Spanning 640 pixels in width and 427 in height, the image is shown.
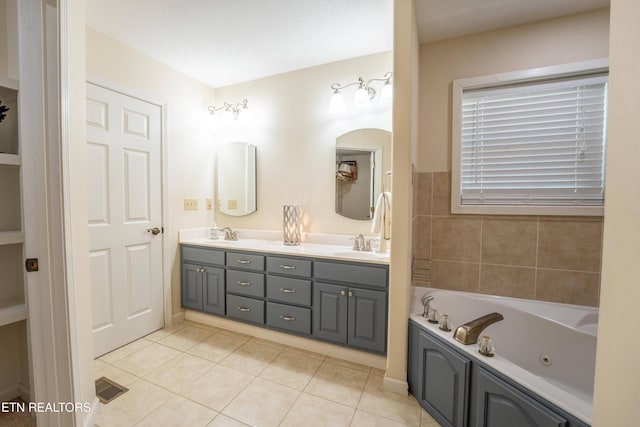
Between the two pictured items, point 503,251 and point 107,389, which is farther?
point 503,251

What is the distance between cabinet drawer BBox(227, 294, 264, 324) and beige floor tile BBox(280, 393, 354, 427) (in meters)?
0.81

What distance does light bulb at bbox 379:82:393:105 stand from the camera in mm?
2168

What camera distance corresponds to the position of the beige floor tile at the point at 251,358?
1.89m

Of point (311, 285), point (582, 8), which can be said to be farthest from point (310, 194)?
point (582, 8)

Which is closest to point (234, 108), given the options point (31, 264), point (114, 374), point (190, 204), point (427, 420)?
point (190, 204)

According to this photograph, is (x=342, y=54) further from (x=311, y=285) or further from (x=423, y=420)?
(x=423, y=420)

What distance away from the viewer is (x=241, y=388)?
5.49ft

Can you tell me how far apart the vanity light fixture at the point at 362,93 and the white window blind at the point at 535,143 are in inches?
23.0

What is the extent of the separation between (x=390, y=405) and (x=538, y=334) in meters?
1.02

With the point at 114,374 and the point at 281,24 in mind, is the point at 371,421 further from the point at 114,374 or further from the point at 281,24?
the point at 281,24

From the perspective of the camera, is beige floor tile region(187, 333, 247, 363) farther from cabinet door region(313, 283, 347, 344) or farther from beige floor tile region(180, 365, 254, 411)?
cabinet door region(313, 283, 347, 344)

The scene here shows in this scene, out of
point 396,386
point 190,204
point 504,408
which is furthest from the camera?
point 190,204

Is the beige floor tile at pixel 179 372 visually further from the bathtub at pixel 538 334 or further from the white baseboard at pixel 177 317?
the bathtub at pixel 538 334

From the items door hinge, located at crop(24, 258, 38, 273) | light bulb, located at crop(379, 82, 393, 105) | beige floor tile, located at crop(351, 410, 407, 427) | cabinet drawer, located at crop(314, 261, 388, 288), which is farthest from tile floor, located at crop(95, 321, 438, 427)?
light bulb, located at crop(379, 82, 393, 105)
